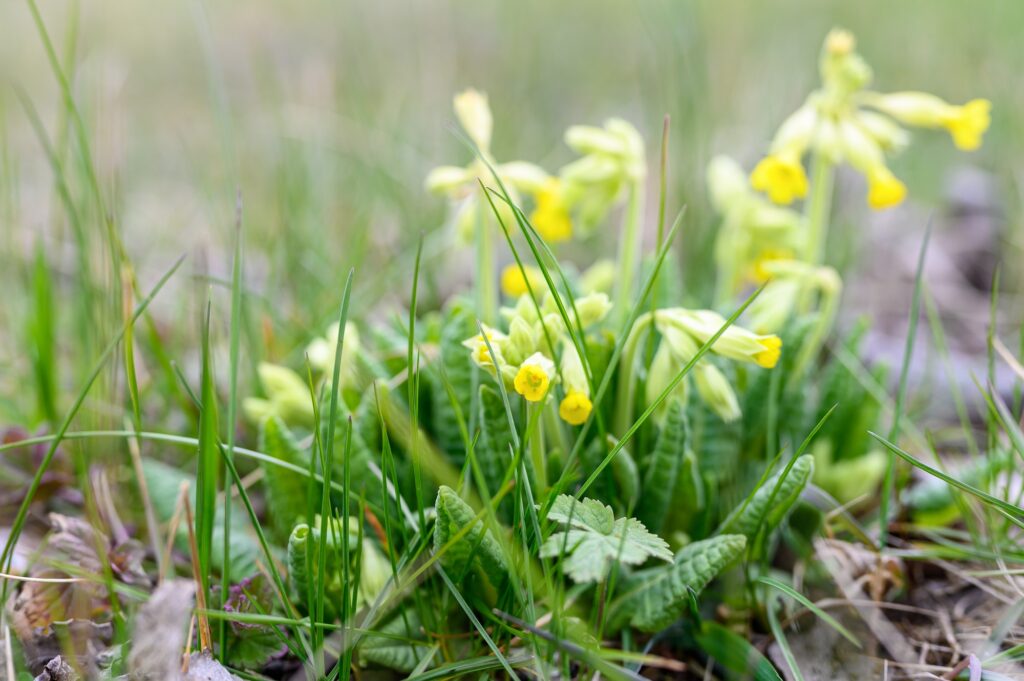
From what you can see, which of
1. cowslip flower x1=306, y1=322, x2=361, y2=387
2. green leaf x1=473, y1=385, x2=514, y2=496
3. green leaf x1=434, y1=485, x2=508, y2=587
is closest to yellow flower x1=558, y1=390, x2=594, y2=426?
green leaf x1=473, y1=385, x2=514, y2=496

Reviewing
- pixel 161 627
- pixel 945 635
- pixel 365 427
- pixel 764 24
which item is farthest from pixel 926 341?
pixel 764 24

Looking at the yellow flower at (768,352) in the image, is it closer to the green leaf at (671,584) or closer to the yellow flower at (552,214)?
the green leaf at (671,584)

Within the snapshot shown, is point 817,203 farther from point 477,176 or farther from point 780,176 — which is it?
point 477,176

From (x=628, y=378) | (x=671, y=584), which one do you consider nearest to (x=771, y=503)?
(x=671, y=584)

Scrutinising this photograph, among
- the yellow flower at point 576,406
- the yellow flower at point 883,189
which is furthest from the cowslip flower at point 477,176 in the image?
the yellow flower at point 883,189

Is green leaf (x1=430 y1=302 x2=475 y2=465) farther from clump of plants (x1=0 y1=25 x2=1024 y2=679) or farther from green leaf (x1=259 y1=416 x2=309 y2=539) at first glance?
green leaf (x1=259 y1=416 x2=309 y2=539)

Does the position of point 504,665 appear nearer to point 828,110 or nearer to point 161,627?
point 161,627
